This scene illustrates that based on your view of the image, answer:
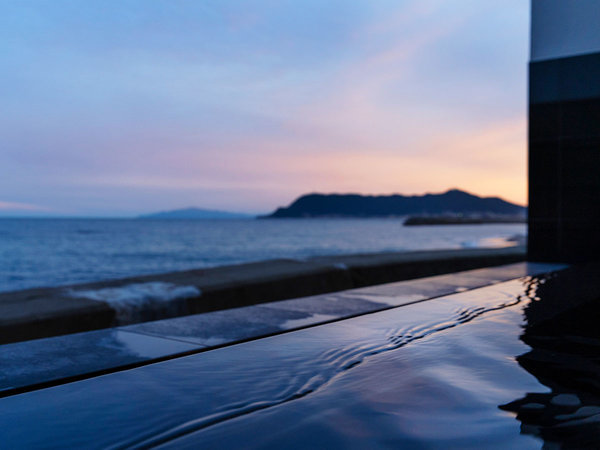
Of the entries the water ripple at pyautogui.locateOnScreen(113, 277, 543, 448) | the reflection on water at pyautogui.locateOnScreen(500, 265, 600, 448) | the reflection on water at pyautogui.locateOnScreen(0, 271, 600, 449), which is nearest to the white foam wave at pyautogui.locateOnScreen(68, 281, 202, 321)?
the reflection on water at pyautogui.locateOnScreen(0, 271, 600, 449)

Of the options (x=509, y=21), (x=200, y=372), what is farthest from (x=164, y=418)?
(x=509, y=21)

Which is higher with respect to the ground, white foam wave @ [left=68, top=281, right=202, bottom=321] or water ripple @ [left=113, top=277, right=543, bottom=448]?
water ripple @ [left=113, top=277, right=543, bottom=448]

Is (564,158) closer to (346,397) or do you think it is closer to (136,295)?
(136,295)

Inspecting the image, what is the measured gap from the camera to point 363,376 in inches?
102

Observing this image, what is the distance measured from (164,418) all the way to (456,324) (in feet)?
8.26

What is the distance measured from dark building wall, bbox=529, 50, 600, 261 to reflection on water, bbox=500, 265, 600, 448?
4525 millimetres

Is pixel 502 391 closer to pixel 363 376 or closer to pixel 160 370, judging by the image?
pixel 363 376

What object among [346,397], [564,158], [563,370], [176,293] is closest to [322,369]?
[346,397]

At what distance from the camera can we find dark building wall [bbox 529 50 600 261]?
29.1 feet

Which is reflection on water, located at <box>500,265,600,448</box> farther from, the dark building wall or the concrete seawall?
the dark building wall

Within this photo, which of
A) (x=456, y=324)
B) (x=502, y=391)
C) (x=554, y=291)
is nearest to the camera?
(x=502, y=391)

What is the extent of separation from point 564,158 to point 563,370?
759 centimetres

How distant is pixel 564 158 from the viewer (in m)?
9.06

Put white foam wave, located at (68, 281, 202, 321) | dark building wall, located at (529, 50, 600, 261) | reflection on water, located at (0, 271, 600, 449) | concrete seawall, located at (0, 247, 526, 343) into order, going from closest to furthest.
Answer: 1. reflection on water, located at (0, 271, 600, 449)
2. concrete seawall, located at (0, 247, 526, 343)
3. white foam wave, located at (68, 281, 202, 321)
4. dark building wall, located at (529, 50, 600, 261)
